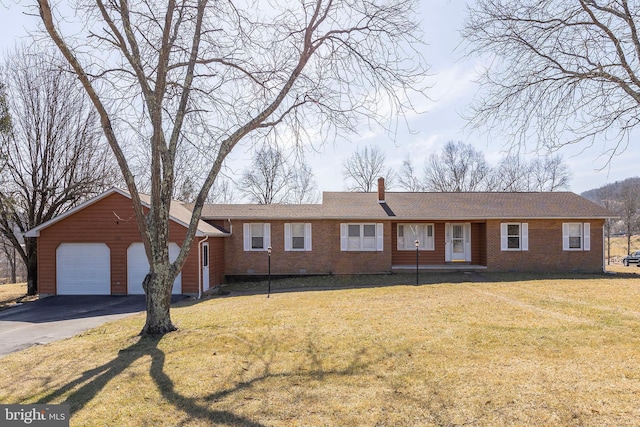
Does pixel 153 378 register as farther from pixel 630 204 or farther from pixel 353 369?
pixel 630 204

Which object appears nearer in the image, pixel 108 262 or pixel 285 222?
pixel 108 262

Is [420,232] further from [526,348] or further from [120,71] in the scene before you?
[120,71]

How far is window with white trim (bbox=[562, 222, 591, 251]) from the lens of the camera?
1900cm

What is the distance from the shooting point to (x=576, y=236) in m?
19.1

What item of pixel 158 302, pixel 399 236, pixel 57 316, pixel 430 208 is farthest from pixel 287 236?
pixel 158 302

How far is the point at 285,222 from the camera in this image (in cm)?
1869

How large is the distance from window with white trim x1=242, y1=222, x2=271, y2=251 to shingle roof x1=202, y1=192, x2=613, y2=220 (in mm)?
554

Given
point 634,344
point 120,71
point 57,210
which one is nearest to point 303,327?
point 634,344

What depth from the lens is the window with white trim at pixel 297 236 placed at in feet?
61.4

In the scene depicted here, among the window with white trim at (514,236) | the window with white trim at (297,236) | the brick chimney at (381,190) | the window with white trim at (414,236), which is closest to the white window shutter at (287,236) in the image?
the window with white trim at (297,236)

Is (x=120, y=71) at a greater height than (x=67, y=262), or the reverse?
(x=120, y=71)

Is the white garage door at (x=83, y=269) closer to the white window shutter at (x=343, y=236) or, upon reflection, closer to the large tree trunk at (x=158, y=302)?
the large tree trunk at (x=158, y=302)

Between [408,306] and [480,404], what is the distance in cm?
639

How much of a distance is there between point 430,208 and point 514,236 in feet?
14.0
